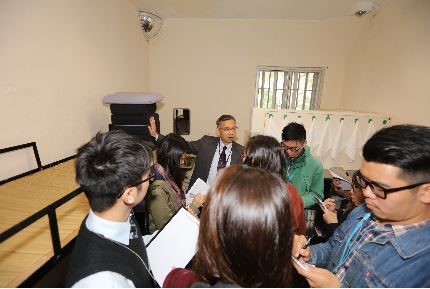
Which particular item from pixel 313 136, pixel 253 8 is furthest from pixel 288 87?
pixel 313 136

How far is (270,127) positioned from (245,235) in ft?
7.92

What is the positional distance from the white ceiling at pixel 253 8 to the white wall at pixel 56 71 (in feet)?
2.32

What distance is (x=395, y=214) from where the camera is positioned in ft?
2.77

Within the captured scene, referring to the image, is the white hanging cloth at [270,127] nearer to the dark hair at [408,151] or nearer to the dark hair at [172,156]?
the dark hair at [172,156]

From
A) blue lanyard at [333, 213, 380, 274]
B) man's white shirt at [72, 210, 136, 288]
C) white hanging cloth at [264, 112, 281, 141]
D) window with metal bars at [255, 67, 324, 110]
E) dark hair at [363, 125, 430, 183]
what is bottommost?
blue lanyard at [333, 213, 380, 274]

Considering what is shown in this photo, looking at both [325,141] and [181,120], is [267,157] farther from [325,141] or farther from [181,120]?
Result: [181,120]

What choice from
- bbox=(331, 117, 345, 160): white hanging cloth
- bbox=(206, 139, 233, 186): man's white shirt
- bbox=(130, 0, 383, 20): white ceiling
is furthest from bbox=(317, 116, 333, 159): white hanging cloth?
bbox=(130, 0, 383, 20): white ceiling

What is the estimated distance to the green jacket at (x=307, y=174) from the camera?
201 centimetres

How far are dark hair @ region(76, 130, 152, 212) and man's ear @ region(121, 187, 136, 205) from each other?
0.08ft

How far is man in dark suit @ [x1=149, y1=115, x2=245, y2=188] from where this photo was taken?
2.48m

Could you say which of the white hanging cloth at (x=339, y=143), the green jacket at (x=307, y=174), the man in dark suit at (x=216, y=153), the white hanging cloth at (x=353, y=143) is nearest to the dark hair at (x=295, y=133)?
the green jacket at (x=307, y=174)

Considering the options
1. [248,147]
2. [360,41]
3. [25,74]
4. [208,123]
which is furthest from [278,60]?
[25,74]

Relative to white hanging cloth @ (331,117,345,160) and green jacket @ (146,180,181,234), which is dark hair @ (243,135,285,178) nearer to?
green jacket @ (146,180,181,234)

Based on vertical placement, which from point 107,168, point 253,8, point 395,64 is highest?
point 253,8
